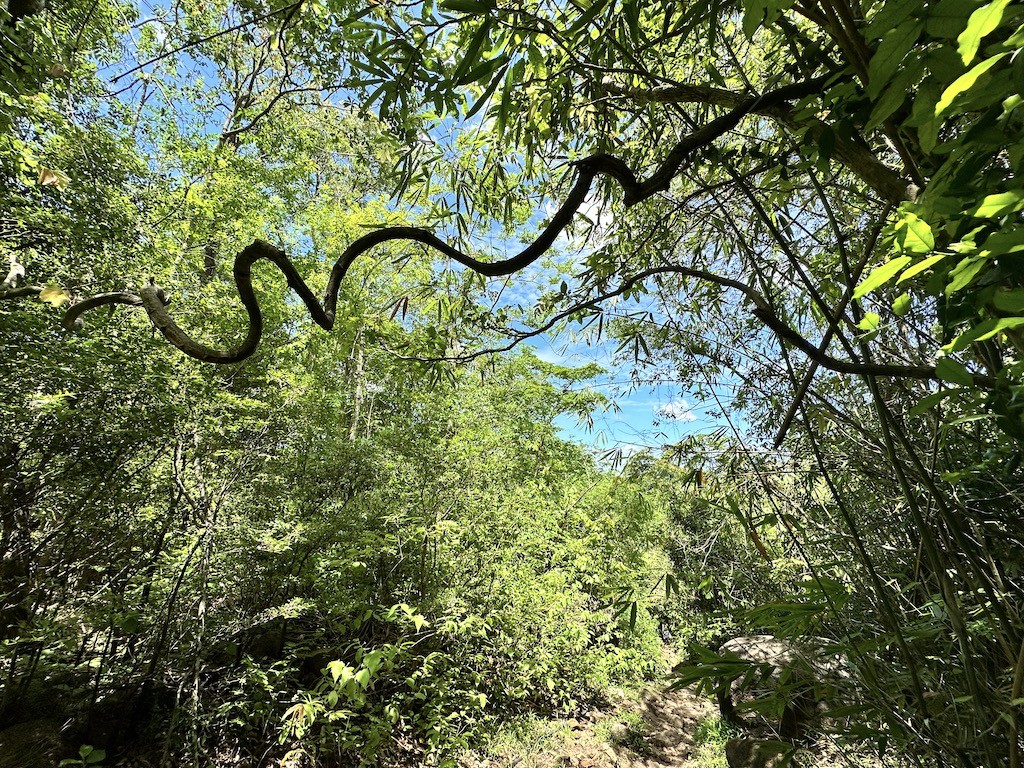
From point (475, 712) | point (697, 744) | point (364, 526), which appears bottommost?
point (697, 744)

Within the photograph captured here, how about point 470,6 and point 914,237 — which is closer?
point 914,237

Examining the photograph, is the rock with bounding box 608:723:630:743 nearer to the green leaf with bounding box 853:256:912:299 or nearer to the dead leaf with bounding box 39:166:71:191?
the green leaf with bounding box 853:256:912:299

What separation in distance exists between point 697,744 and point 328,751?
3.43 meters

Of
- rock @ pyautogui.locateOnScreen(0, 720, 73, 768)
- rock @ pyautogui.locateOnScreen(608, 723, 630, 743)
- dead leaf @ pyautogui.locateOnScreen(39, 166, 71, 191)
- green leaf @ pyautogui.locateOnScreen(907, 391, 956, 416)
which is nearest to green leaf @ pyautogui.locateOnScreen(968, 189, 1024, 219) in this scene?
green leaf @ pyautogui.locateOnScreen(907, 391, 956, 416)

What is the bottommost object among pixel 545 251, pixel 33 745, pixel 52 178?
pixel 33 745

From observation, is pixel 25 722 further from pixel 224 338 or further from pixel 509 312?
pixel 509 312

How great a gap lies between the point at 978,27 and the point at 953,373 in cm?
30

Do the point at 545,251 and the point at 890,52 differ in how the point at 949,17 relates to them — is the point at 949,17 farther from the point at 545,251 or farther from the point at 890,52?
the point at 545,251

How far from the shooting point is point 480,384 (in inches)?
200

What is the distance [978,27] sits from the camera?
308 millimetres

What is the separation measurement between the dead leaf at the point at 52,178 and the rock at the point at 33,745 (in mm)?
2871

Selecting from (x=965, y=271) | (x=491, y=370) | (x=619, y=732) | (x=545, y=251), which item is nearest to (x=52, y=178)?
(x=491, y=370)

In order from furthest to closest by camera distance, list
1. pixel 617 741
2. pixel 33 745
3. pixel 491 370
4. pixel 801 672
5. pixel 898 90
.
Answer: pixel 617 741
pixel 491 370
pixel 33 745
pixel 801 672
pixel 898 90

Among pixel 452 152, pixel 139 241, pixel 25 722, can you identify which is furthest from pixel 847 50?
pixel 25 722
